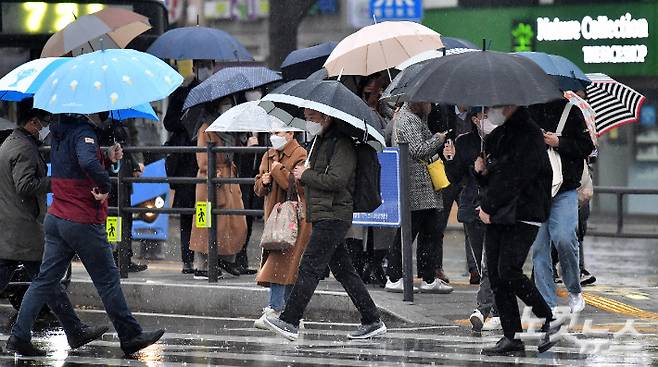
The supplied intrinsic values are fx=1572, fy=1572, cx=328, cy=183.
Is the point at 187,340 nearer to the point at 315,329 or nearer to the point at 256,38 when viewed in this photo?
the point at 315,329

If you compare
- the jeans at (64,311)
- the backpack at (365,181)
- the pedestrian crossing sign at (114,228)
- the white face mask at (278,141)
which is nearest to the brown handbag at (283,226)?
the white face mask at (278,141)

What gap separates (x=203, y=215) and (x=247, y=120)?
179 cm

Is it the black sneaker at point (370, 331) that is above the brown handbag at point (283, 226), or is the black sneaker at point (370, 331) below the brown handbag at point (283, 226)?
below

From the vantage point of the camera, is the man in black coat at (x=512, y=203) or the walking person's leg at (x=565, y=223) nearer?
the man in black coat at (x=512, y=203)

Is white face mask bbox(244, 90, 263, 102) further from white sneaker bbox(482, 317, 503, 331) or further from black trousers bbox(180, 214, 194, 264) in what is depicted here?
white sneaker bbox(482, 317, 503, 331)

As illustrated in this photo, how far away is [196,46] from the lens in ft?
51.3

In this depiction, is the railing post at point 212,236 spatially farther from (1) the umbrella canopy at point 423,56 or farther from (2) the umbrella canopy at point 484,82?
(2) the umbrella canopy at point 484,82

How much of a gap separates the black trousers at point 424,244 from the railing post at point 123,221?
7.76 ft

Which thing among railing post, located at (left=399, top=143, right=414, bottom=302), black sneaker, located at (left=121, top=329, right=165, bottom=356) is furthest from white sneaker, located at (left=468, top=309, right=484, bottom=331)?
black sneaker, located at (left=121, top=329, right=165, bottom=356)

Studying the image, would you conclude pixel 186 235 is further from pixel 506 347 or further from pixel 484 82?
pixel 484 82

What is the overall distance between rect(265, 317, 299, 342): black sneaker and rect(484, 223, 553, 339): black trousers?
1.40 m

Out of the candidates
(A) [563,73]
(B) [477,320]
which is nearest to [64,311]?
(B) [477,320]

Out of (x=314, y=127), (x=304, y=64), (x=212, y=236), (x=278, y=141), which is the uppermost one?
(x=304, y=64)

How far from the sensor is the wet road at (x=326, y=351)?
9773 mm
